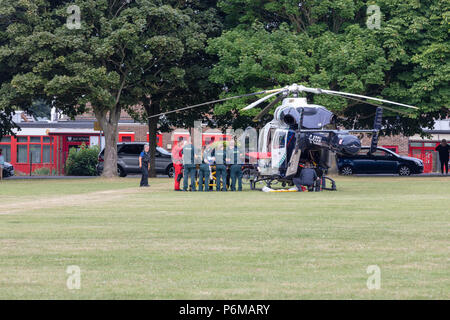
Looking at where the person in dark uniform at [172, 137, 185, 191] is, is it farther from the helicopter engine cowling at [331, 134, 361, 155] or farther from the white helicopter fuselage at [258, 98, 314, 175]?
the helicopter engine cowling at [331, 134, 361, 155]

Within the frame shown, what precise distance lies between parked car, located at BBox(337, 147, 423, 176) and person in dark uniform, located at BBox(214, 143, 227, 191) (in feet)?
67.2

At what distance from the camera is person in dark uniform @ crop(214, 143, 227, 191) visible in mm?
30047

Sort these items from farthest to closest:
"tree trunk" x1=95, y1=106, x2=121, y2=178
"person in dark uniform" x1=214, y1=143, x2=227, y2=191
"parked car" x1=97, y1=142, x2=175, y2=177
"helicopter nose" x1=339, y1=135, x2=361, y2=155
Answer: "parked car" x1=97, y1=142, x2=175, y2=177 < "tree trunk" x1=95, y1=106, x2=121, y2=178 < "person in dark uniform" x1=214, y1=143, x2=227, y2=191 < "helicopter nose" x1=339, y1=135, x2=361, y2=155

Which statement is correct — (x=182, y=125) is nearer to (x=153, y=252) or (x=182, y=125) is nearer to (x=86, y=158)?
(x=86, y=158)

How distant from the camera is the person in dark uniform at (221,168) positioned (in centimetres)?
3005

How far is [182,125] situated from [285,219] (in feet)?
108

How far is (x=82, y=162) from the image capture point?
185 ft

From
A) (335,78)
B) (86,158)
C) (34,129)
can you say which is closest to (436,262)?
(335,78)

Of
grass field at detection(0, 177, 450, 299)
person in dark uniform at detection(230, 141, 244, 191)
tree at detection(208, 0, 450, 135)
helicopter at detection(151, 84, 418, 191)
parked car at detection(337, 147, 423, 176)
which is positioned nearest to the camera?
grass field at detection(0, 177, 450, 299)

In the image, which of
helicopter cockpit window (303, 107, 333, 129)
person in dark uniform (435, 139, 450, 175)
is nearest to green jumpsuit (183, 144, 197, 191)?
helicopter cockpit window (303, 107, 333, 129)

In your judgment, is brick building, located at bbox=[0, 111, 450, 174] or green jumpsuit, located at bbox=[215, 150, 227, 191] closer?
green jumpsuit, located at bbox=[215, 150, 227, 191]

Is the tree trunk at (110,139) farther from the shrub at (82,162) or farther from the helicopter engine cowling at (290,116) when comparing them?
the helicopter engine cowling at (290,116)

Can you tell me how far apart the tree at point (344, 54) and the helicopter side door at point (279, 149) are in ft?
40.2

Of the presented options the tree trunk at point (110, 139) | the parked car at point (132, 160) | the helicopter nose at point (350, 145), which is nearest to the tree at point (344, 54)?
the tree trunk at point (110, 139)
